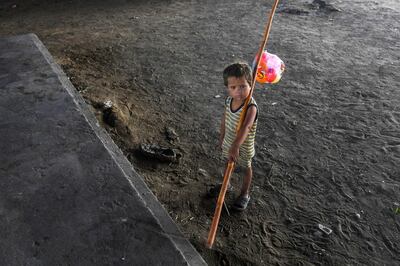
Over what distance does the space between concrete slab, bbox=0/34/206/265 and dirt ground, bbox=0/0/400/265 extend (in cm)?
58

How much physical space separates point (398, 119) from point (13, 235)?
13.6 feet

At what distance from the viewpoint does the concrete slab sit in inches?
81.0

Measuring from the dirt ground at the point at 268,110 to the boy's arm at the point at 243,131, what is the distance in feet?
2.33

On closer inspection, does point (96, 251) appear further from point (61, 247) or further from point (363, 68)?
point (363, 68)

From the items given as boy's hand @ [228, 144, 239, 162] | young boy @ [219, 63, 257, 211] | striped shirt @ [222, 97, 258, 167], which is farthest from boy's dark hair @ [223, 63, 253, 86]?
boy's hand @ [228, 144, 239, 162]

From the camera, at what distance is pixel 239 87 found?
8.11ft

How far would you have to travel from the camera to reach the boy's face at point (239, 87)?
2436 millimetres

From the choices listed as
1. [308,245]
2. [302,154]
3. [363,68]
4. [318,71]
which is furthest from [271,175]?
[363,68]

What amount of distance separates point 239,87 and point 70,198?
1.33 meters

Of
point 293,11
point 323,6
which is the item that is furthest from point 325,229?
point 323,6

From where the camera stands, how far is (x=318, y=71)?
5.55 meters

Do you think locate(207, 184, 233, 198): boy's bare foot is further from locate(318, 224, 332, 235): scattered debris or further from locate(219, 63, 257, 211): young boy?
locate(318, 224, 332, 235): scattered debris

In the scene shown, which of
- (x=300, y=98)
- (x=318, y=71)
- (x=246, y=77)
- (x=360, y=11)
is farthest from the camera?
(x=360, y=11)

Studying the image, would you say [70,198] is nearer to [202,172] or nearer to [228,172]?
[228,172]
